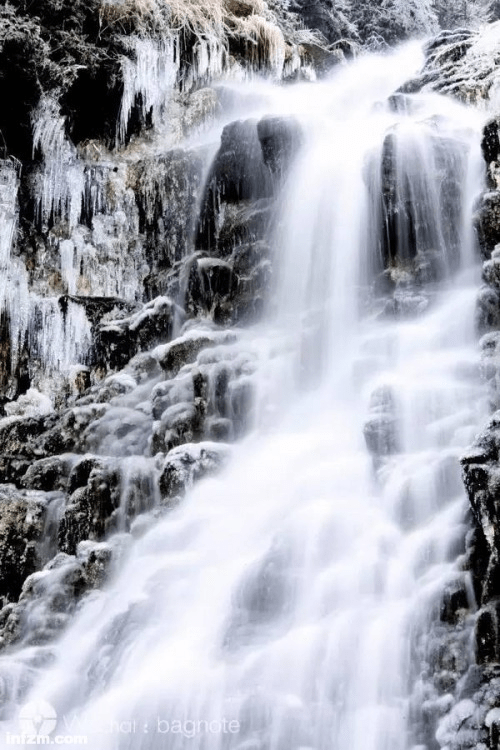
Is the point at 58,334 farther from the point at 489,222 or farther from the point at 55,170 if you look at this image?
the point at 489,222

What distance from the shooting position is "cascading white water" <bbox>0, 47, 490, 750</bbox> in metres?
6.33

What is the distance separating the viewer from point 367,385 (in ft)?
35.0

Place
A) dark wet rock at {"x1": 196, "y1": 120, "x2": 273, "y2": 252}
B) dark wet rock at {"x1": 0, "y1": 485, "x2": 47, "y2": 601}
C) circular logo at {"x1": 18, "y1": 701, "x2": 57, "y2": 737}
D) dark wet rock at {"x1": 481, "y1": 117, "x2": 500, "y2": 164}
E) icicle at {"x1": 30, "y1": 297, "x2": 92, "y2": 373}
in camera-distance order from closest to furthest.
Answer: circular logo at {"x1": 18, "y1": 701, "x2": 57, "y2": 737}, dark wet rock at {"x1": 0, "y1": 485, "x2": 47, "y2": 601}, dark wet rock at {"x1": 481, "y1": 117, "x2": 500, "y2": 164}, icicle at {"x1": 30, "y1": 297, "x2": 92, "y2": 373}, dark wet rock at {"x1": 196, "y1": 120, "x2": 273, "y2": 252}

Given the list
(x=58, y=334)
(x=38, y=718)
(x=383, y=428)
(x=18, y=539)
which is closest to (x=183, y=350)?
(x=18, y=539)

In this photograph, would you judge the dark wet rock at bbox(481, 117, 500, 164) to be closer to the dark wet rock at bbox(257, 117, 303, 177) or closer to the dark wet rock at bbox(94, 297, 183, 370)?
the dark wet rock at bbox(257, 117, 303, 177)

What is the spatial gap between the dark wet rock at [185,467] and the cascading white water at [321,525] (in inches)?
6.0

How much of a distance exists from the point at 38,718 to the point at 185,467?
3.34 m

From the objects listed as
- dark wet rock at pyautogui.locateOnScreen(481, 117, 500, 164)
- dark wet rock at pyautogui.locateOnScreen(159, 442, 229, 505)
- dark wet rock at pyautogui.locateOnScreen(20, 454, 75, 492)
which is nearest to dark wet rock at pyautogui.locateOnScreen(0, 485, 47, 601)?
dark wet rock at pyautogui.locateOnScreen(20, 454, 75, 492)

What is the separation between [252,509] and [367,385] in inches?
104

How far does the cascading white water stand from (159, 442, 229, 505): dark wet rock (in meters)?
0.15

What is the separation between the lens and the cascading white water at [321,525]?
633 centimetres

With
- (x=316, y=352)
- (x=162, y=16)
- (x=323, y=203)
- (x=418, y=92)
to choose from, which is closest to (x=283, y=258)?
(x=323, y=203)

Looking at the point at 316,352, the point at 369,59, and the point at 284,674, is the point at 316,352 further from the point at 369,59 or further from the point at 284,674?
the point at 369,59

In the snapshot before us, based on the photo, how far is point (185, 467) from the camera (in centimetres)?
956
